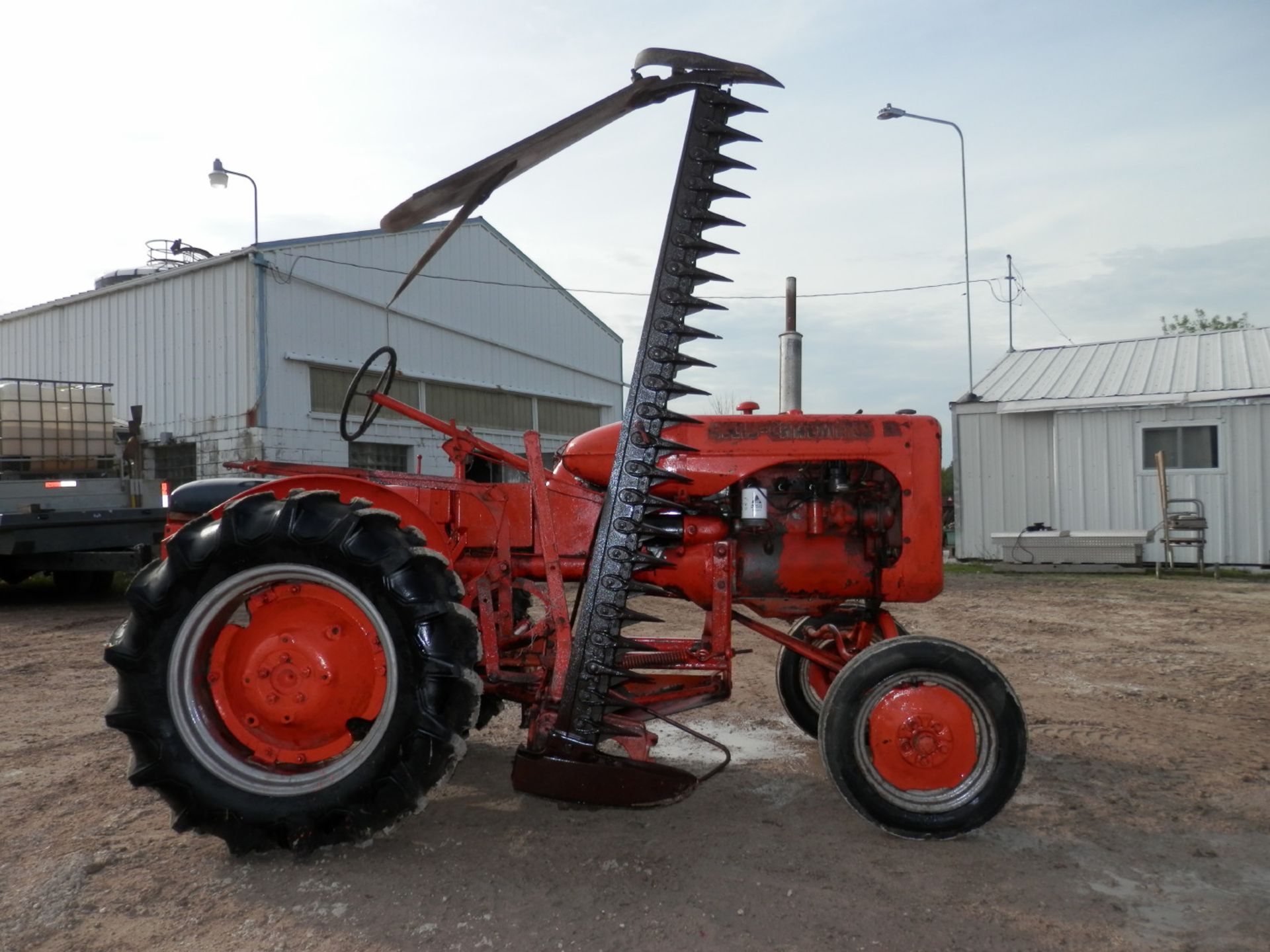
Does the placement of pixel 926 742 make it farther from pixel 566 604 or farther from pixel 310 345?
pixel 310 345

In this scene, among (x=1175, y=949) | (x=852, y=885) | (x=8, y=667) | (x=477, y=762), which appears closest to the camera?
(x=1175, y=949)

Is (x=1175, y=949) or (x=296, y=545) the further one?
(x=296, y=545)

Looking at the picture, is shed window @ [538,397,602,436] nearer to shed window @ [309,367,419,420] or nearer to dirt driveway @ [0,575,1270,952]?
shed window @ [309,367,419,420]

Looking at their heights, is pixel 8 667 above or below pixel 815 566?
below

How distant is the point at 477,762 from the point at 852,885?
1920 mm

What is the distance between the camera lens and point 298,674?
3365 mm

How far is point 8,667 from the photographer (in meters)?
6.68

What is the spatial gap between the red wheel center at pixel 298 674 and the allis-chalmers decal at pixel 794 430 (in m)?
1.50

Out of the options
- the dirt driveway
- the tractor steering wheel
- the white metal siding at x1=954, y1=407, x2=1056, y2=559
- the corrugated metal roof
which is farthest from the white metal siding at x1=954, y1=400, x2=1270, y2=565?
the tractor steering wheel

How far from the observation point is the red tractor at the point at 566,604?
320 cm

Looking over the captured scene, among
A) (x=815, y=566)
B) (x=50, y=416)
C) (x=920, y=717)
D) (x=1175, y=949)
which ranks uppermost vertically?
(x=50, y=416)

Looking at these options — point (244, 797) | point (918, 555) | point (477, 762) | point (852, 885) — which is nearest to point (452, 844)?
point (244, 797)

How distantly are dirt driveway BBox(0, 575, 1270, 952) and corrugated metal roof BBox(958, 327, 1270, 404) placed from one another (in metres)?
9.41

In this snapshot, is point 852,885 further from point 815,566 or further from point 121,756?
point 121,756
